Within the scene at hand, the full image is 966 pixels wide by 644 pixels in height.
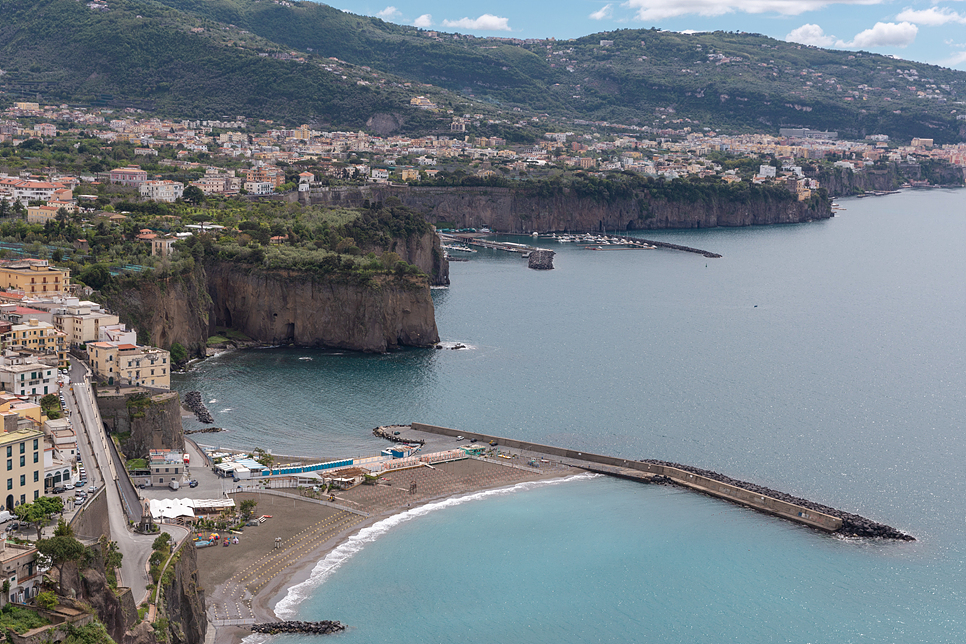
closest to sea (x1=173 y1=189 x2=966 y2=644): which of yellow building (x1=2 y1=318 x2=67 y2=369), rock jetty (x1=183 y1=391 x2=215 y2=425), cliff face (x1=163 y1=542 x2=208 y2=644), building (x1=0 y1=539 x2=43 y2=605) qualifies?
rock jetty (x1=183 y1=391 x2=215 y2=425)

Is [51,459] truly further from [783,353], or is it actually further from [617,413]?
[783,353]

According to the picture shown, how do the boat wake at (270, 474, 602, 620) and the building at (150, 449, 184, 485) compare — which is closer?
the boat wake at (270, 474, 602, 620)

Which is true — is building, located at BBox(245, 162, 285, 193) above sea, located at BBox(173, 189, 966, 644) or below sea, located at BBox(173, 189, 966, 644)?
above

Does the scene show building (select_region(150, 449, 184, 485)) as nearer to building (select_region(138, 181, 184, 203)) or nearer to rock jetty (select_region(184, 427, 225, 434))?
rock jetty (select_region(184, 427, 225, 434))

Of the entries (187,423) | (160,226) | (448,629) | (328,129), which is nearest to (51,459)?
(448,629)

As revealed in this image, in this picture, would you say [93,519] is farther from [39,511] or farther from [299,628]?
[299,628]

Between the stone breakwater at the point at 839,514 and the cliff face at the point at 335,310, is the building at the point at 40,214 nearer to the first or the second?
the cliff face at the point at 335,310
